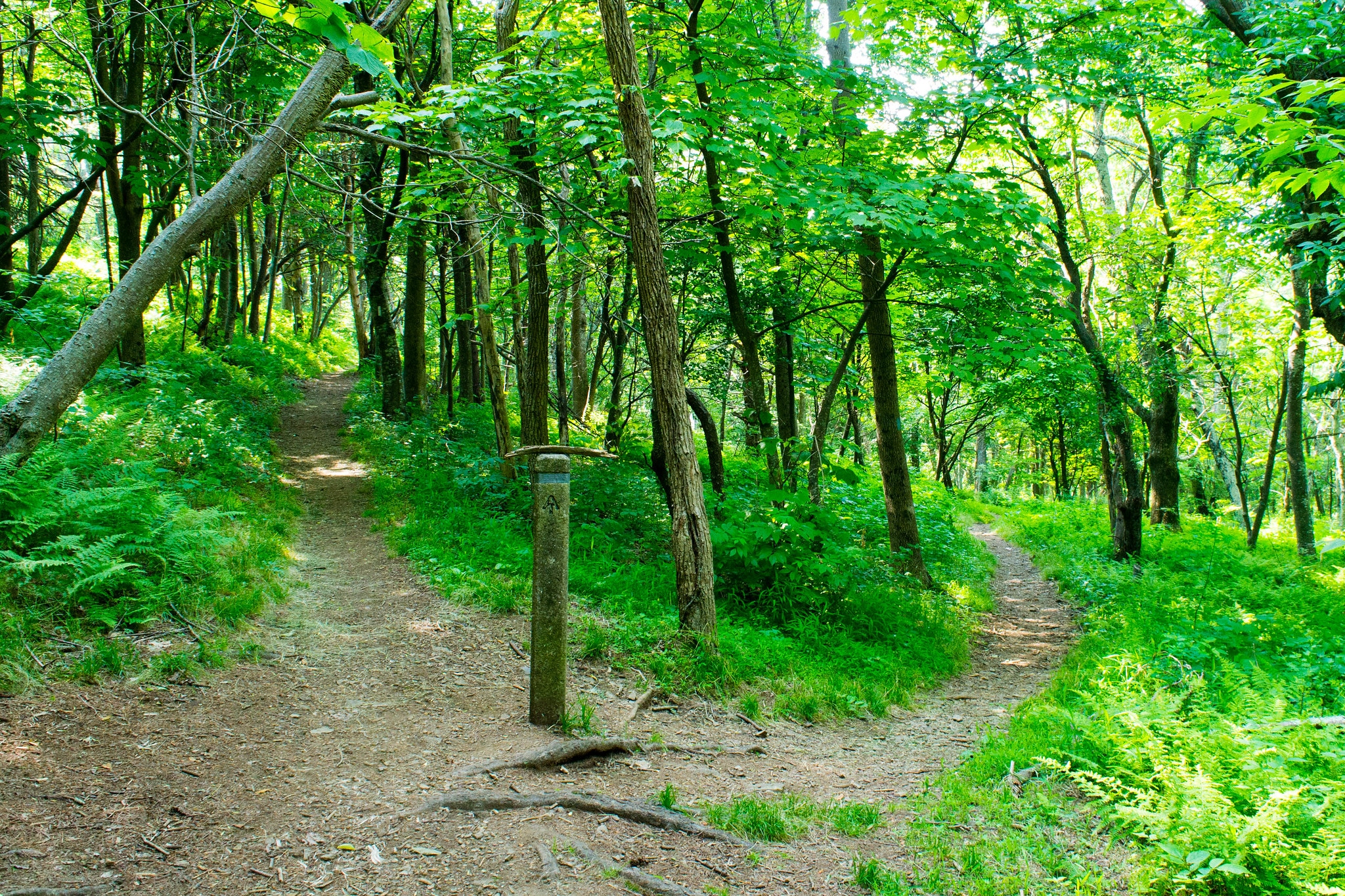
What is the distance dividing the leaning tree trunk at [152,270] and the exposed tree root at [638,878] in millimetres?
3674

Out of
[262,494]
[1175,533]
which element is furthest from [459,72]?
[1175,533]

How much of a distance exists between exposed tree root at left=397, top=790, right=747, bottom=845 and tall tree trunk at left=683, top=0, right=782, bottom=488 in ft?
14.0

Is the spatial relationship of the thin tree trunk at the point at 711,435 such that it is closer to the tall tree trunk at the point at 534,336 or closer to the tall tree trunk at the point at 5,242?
the tall tree trunk at the point at 534,336

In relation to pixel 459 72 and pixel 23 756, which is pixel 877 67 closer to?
pixel 459 72

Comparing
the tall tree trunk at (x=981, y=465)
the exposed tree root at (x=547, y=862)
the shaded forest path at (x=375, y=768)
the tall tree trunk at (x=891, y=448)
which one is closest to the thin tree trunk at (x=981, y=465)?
the tall tree trunk at (x=981, y=465)

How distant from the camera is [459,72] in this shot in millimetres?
13023

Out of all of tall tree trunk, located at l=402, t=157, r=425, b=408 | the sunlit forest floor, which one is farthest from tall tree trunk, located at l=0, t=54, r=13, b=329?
tall tree trunk, located at l=402, t=157, r=425, b=408

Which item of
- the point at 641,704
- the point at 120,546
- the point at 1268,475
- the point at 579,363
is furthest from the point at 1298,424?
the point at 120,546

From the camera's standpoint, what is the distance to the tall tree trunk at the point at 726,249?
6977 mm

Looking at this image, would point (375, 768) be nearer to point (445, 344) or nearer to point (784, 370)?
point (784, 370)

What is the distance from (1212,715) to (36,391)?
7105 mm

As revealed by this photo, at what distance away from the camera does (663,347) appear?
5934mm

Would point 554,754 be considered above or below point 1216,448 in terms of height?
below

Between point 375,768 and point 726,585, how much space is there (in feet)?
14.4
